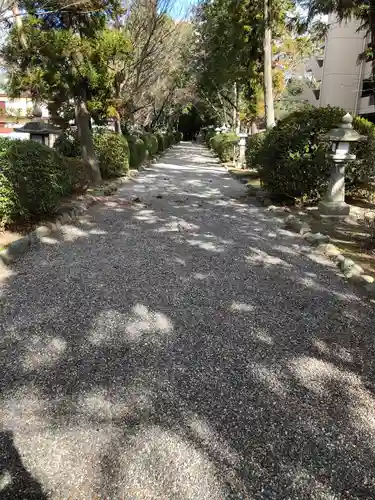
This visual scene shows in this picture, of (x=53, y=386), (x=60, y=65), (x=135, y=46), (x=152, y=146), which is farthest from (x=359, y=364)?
(x=152, y=146)

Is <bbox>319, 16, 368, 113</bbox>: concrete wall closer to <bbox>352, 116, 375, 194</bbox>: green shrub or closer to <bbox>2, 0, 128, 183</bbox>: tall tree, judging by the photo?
<bbox>352, 116, 375, 194</bbox>: green shrub

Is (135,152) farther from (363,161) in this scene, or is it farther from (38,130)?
(363,161)

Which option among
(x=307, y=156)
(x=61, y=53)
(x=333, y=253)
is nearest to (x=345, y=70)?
(x=307, y=156)

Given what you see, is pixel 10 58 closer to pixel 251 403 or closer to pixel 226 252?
pixel 226 252

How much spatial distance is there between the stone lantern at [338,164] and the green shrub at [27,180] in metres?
4.54

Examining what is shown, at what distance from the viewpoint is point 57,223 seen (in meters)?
6.25

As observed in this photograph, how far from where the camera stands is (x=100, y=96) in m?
9.96

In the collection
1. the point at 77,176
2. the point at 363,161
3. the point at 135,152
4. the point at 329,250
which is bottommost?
the point at 329,250

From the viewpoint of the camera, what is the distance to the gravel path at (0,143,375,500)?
6.07 feet

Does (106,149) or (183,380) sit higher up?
(106,149)

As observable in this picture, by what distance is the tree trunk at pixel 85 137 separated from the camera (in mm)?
10078

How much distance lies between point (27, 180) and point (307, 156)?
504 centimetres

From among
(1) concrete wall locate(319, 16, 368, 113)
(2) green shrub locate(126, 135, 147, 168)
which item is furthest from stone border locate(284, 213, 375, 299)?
(1) concrete wall locate(319, 16, 368, 113)

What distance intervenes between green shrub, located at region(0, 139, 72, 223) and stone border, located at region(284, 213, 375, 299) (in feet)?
12.3
